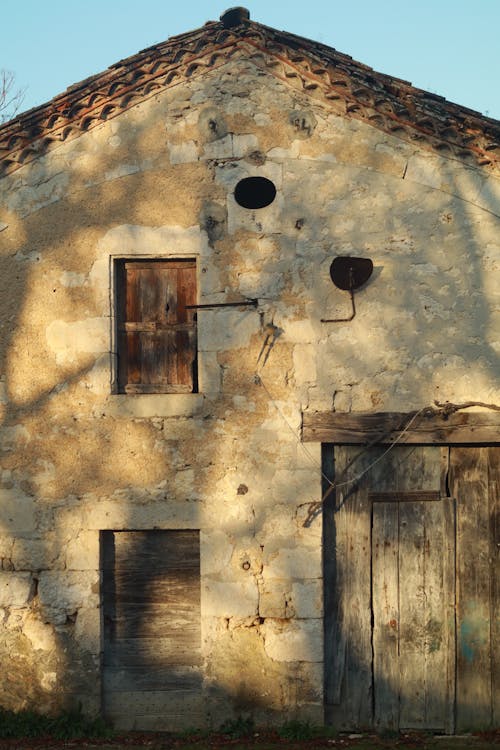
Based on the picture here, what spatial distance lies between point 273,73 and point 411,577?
4.42m

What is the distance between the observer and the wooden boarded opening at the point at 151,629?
6.38 metres

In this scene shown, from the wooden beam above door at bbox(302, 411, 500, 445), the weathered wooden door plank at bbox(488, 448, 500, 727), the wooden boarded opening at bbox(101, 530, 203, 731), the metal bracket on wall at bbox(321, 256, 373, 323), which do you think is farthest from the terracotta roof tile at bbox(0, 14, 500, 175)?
the wooden boarded opening at bbox(101, 530, 203, 731)

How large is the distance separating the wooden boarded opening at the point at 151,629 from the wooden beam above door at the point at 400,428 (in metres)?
1.42

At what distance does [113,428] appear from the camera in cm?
645

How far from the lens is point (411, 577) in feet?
20.9

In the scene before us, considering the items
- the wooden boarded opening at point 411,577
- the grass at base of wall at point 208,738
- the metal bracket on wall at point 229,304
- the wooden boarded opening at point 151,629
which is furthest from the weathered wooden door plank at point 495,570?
the wooden boarded opening at point 151,629

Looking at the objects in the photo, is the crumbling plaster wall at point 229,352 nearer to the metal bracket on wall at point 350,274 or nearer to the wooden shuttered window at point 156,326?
the metal bracket on wall at point 350,274

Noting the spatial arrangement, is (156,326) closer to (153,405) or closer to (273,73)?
(153,405)

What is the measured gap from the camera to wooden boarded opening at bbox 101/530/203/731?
20.9ft

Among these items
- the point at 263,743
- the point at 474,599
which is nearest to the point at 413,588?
the point at 474,599

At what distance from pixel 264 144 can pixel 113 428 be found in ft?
8.95

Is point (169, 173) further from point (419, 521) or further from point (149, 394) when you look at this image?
point (419, 521)

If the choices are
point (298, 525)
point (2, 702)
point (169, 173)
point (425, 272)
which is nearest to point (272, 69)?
point (169, 173)

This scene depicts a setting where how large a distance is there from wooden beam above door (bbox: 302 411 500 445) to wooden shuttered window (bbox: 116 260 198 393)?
1168 millimetres
